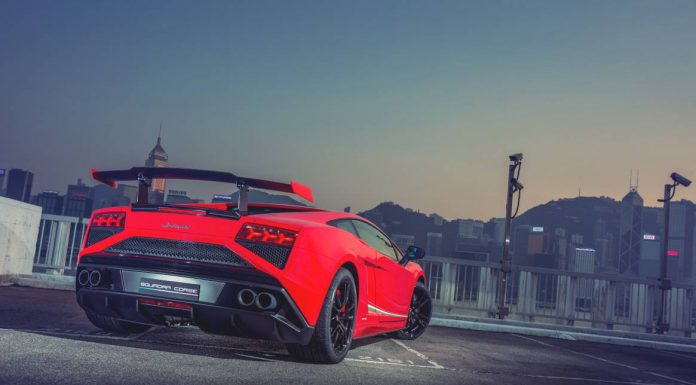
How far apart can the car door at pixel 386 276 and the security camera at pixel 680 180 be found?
32.8 feet

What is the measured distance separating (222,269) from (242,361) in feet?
2.56

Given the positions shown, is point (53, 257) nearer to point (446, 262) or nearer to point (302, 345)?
point (446, 262)

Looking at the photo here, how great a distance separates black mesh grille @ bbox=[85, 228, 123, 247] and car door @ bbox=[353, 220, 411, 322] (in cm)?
211

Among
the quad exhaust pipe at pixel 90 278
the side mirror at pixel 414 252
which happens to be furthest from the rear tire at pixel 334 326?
the side mirror at pixel 414 252

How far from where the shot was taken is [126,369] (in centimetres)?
380

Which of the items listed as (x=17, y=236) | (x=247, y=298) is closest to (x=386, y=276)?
(x=247, y=298)

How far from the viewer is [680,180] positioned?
1422 cm

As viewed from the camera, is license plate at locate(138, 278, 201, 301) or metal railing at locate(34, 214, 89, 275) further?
metal railing at locate(34, 214, 89, 275)

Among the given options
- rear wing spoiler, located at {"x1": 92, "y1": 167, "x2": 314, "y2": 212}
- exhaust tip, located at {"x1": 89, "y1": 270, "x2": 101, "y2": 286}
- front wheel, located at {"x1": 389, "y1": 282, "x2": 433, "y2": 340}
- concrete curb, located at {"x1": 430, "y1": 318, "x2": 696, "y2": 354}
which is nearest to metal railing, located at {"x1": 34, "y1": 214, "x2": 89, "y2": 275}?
concrete curb, located at {"x1": 430, "y1": 318, "x2": 696, "y2": 354}

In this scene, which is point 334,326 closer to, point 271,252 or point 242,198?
point 271,252

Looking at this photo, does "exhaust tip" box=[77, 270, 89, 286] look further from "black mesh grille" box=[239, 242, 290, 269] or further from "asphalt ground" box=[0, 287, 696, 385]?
"black mesh grille" box=[239, 242, 290, 269]

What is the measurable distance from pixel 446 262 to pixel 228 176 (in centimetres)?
1106

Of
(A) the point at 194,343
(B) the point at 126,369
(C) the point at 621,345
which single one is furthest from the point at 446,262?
(B) the point at 126,369

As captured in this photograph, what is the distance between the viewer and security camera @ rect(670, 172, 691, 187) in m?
14.1
